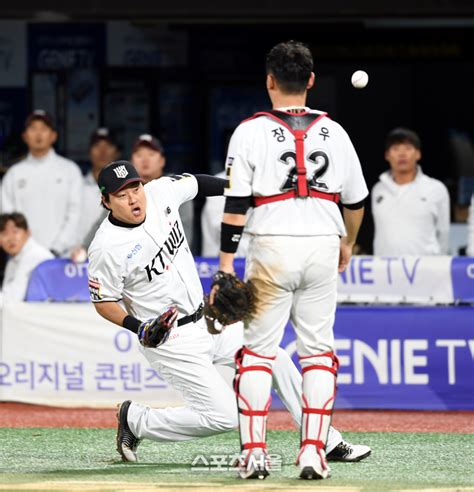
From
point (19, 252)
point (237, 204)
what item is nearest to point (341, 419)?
point (19, 252)

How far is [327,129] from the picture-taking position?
629cm

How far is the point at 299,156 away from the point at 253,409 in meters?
1.13

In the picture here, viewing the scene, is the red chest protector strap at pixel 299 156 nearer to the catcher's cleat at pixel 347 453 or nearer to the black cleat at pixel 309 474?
the black cleat at pixel 309 474

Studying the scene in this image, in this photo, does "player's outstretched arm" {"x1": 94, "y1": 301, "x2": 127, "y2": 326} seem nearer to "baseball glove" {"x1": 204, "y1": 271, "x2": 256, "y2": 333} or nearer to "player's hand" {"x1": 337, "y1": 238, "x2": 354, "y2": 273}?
"baseball glove" {"x1": 204, "y1": 271, "x2": 256, "y2": 333}

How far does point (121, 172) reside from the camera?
681 cm

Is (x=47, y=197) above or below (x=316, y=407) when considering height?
above

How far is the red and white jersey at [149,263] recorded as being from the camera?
6.78 meters

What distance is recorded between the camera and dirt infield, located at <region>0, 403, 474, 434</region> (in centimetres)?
903

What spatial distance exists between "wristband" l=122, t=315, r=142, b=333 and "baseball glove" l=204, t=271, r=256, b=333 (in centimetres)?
57

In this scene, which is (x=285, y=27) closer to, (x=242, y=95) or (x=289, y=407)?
(x=242, y=95)

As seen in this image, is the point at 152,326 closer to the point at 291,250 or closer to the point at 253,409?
the point at 253,409

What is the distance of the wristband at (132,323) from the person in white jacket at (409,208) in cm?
402

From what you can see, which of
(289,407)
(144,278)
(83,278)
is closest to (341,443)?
(289,407)

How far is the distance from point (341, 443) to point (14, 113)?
24.9 feet
